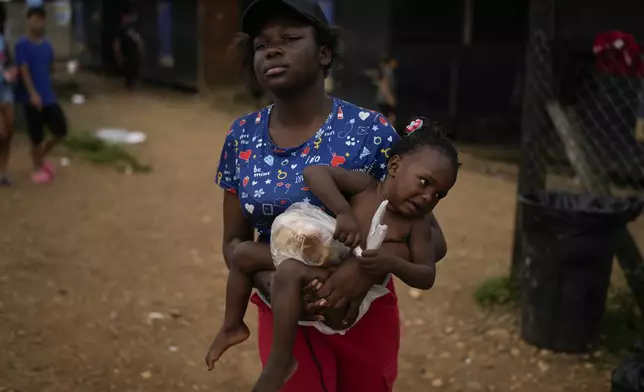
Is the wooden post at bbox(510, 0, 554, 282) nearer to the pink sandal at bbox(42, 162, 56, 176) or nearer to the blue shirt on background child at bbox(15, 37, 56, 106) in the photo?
the blue shirt on background child at bbox(15, 37, 56, 106)

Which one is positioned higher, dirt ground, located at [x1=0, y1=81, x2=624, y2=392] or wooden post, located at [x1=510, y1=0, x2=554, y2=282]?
wooden post, located at [x1=510, y1=0, x2=554, y2=282]

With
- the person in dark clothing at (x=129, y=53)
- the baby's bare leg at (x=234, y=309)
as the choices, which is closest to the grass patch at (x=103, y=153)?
the baby's bare leg at (x=234, y=309)

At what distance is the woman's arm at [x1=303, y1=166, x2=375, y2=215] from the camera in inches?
79.4

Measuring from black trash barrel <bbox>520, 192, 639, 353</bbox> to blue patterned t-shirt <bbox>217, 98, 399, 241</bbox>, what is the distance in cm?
247

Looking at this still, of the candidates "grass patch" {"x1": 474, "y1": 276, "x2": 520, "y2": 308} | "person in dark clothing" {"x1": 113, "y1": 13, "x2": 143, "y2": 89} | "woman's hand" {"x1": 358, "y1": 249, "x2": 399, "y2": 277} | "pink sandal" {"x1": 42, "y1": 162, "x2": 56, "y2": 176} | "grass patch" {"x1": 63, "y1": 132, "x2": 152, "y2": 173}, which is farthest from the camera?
"person in dark clothing" {"x1": 113, "y1": 13, "x2": 143, "y2": 89}

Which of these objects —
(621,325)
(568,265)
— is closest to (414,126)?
(568,265)

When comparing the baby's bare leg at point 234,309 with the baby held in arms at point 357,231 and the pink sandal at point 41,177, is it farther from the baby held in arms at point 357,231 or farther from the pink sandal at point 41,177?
the pink sandal at point 41,177

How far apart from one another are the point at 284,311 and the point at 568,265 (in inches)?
112

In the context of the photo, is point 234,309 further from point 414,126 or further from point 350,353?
point 414,126

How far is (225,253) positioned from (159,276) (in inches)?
132

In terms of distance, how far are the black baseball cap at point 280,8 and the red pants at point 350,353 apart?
85cm

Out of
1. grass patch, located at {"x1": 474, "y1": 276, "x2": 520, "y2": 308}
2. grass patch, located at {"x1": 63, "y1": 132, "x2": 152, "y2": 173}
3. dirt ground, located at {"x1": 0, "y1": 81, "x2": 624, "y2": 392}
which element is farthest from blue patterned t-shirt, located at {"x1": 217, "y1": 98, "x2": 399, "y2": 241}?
grass patch, located at {"x1": 63, "y1": 132, "x2": 152, "y2": 173}

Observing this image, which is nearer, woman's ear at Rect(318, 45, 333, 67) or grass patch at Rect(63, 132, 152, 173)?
woman's ear at Rect(318, 45, 333, 67)

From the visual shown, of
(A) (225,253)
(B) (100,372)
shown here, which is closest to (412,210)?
(A) (225,253)
